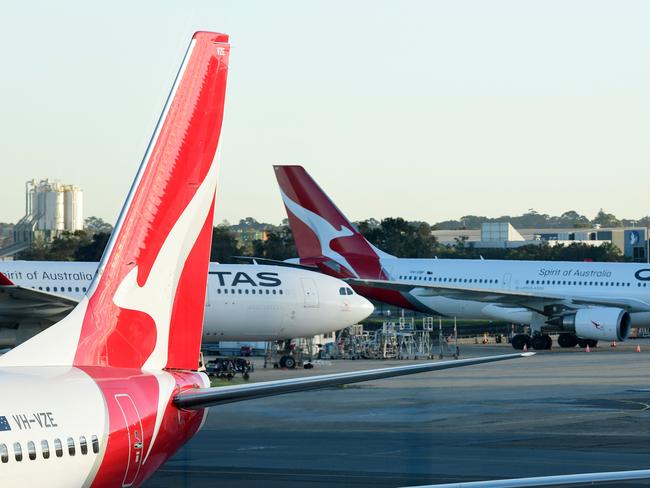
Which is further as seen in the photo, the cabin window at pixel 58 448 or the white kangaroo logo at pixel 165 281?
the white kangaroo logo at pixel 165 281

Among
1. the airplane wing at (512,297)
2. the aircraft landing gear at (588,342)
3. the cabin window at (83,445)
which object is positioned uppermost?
the airplane wing at (512,297)

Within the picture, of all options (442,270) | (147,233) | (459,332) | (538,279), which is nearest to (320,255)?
(442,270)

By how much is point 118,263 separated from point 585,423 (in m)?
16.3

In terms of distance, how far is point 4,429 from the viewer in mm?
6520

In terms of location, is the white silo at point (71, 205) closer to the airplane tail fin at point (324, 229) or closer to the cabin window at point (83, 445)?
the airplane tail fin at point (324, 229)

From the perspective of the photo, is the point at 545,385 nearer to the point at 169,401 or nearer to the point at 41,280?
the point at 41,280

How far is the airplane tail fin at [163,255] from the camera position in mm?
8305

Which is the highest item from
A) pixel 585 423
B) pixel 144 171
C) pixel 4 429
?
pixel 144 171

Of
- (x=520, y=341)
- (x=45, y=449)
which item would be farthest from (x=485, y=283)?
(x=45, y=449)

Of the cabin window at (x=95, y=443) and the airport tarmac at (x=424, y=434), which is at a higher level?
the cabin window at (x=95, y=443)

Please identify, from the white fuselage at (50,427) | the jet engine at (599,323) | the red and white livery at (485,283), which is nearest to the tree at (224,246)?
the red and white livery at (485,283)

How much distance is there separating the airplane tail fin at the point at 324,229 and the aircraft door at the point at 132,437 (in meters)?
43.4

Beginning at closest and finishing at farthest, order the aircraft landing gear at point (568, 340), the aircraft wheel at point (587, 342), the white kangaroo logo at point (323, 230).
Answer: the aircraft wheel at point (587, 342) → the aircraft landing gear at point (568, 340) → the white kangaroo logo at point (323, 230)

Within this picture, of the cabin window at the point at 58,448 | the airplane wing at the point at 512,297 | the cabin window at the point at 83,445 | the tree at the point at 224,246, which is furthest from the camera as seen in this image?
the tree at the point at 224,246
